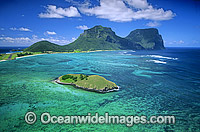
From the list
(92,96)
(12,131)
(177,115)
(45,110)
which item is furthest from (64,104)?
(177,115)

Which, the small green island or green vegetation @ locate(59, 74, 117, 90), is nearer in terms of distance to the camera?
the small green island

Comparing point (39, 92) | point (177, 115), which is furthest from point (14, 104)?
point (177, 115)

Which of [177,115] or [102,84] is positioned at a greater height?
[102,84]

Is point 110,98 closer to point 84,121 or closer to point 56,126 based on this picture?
point 84,121

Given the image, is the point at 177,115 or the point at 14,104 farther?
the point at 14,104

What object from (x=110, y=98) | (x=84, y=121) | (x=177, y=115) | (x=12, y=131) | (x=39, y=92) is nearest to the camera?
(x=12, y=131)

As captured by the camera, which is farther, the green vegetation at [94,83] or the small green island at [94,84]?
the green vegetation at [94,83]

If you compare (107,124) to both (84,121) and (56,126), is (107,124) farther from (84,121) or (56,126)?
(56,126)

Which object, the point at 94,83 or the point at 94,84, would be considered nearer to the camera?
the point at 94,84

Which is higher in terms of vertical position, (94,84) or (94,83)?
(94,83)

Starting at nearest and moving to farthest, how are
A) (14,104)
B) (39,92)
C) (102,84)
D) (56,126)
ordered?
(56,126)
(14,104)
(39,92)
(102,84)
